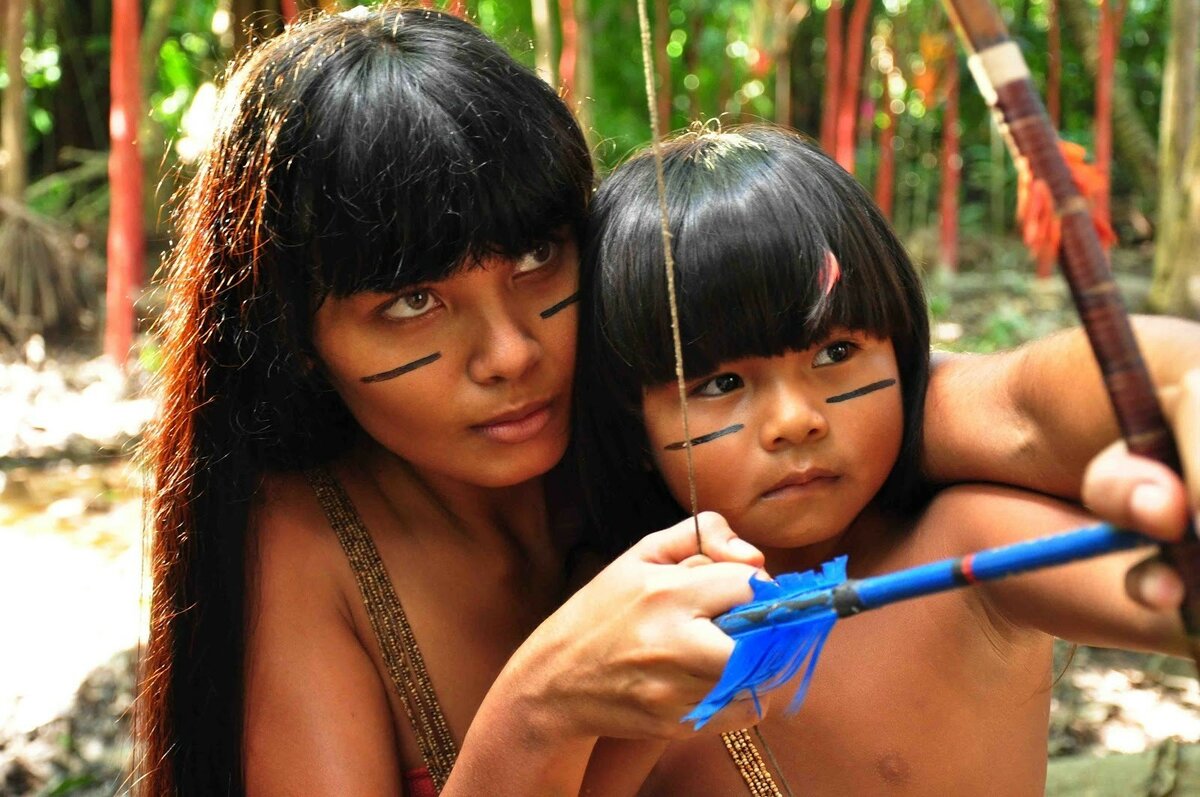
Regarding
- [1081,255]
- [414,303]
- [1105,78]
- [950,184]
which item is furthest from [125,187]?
[950,184]

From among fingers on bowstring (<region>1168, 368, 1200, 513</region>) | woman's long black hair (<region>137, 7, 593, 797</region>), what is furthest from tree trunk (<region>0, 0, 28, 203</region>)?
fingers on bowstring (<region>1168, 368, 1200, 513</region>)

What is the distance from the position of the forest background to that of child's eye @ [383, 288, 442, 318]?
48 cm

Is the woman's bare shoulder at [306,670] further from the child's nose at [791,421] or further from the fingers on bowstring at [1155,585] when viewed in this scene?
the fingers on bowstring at [1155,585]

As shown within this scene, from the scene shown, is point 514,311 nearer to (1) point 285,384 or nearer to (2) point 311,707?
(1) point 285,384

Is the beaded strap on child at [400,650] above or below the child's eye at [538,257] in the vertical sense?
below

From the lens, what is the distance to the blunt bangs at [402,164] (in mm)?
1472

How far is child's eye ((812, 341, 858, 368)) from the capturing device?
1441 mm

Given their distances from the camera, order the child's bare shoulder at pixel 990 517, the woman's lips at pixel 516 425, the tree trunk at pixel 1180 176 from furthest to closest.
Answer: the tree trunk at pixel 1180 176 < the woman's lips at pixel 516 425 < the child's bare shoulder at pixel 990 517

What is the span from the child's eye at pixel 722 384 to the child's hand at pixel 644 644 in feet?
0.90

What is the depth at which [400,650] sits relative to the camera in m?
1.73

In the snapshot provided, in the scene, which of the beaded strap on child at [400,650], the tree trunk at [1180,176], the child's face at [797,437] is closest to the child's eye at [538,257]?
the child's face at [797,437]

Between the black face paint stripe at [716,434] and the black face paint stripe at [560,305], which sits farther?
the black face paint stripe at [560,305]

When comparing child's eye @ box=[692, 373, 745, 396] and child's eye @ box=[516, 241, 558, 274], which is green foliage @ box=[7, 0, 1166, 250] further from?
child's eye @ box=[692, 373, 745, 396]

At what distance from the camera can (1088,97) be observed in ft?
33.2
